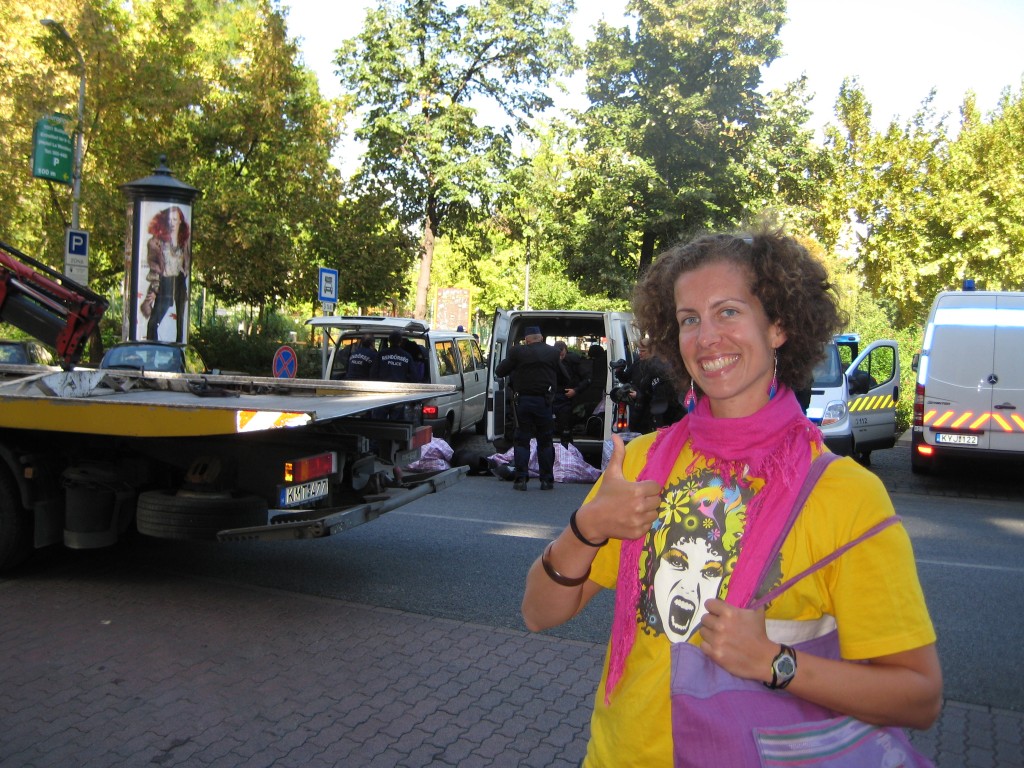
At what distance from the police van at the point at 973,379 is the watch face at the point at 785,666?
38.0 feet

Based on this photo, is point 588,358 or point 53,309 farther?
point 588,358

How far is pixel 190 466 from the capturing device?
→ 19.2 ft

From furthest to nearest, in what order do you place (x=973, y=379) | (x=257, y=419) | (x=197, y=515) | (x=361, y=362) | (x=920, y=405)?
(x=361, y=362)
(x=920, y=405)
(x=973, y=379)
(x=197, y=515)
(x=257, y=419)

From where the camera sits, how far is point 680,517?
5.82 ft

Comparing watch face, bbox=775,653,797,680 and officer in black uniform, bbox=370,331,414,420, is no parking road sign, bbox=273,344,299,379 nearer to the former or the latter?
officer in black uniform, bbox=370,331,414,420

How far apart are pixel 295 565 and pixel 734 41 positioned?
26.6m

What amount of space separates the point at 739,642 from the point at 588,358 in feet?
43.9

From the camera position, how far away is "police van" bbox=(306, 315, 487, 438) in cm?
1394

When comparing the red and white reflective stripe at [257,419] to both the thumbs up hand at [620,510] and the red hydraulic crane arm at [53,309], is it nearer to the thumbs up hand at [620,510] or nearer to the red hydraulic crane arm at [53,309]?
the thumbs up hand at [620,510]

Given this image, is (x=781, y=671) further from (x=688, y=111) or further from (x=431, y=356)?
(x=688, y=111)

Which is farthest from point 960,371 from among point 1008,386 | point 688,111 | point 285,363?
point 688,111

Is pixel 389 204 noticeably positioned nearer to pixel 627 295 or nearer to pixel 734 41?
pixel 734 41

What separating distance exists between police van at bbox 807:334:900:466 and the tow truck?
20.7 feet

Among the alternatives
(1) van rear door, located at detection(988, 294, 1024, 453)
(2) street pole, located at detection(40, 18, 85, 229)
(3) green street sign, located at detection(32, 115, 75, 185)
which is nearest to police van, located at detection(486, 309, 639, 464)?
(1) van rear door, located at detection(988, 294, 1024, 453)
